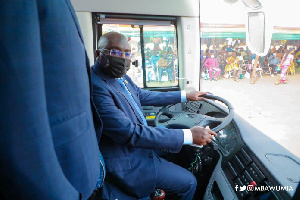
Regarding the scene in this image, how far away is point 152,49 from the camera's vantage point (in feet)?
10.5

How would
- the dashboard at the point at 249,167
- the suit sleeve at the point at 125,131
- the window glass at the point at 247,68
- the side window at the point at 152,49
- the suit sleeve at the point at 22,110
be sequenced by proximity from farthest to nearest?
the window glass at the point at 247,68 → the side window at the point at 152,49 → the suit sleeve at the point at 125,131 → the dashboard at the point at 249,167 → the suit sleeve at the point at 22,110

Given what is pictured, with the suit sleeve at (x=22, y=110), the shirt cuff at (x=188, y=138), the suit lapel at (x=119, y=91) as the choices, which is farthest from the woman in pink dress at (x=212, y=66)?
the suit sleeve at (x=22, y=110)

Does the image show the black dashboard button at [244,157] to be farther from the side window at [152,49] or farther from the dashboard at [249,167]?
the side window at [152,49]

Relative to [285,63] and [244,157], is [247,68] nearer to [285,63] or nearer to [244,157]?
[285,63]

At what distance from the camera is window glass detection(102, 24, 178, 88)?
3002 millimetres

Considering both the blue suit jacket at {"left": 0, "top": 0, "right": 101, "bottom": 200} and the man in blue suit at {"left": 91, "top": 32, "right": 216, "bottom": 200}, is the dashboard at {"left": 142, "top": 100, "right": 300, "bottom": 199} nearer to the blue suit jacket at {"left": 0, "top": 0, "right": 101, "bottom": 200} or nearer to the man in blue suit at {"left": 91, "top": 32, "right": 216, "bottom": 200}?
the man in blue suit at {"left": 91, "top": 32, "right": 216, "bottom": 200}

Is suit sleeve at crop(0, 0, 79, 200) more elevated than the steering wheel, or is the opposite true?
suit sleeve at crop(0, 0, 79, 200)

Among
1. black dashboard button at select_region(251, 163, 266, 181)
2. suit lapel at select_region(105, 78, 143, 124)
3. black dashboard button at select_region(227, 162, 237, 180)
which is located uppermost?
suit lapel at select_region(105, 78, 143, 124)

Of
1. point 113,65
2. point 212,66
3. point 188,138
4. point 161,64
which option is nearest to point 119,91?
point 113,65

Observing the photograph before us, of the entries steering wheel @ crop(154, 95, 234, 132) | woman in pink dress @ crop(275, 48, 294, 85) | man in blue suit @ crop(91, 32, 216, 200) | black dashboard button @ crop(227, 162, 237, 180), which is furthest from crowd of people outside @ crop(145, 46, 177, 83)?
woman in pink dress @ crop(275, 48, 294, 85)

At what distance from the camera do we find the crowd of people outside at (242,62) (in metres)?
10.3

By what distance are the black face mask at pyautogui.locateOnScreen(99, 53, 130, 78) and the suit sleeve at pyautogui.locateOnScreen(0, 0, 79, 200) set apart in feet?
3.00

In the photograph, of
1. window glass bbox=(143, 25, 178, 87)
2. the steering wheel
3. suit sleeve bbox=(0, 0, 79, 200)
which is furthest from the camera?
window glass bbox=(143, 25, 178, 87)

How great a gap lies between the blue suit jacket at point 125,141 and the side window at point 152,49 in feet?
5.52
